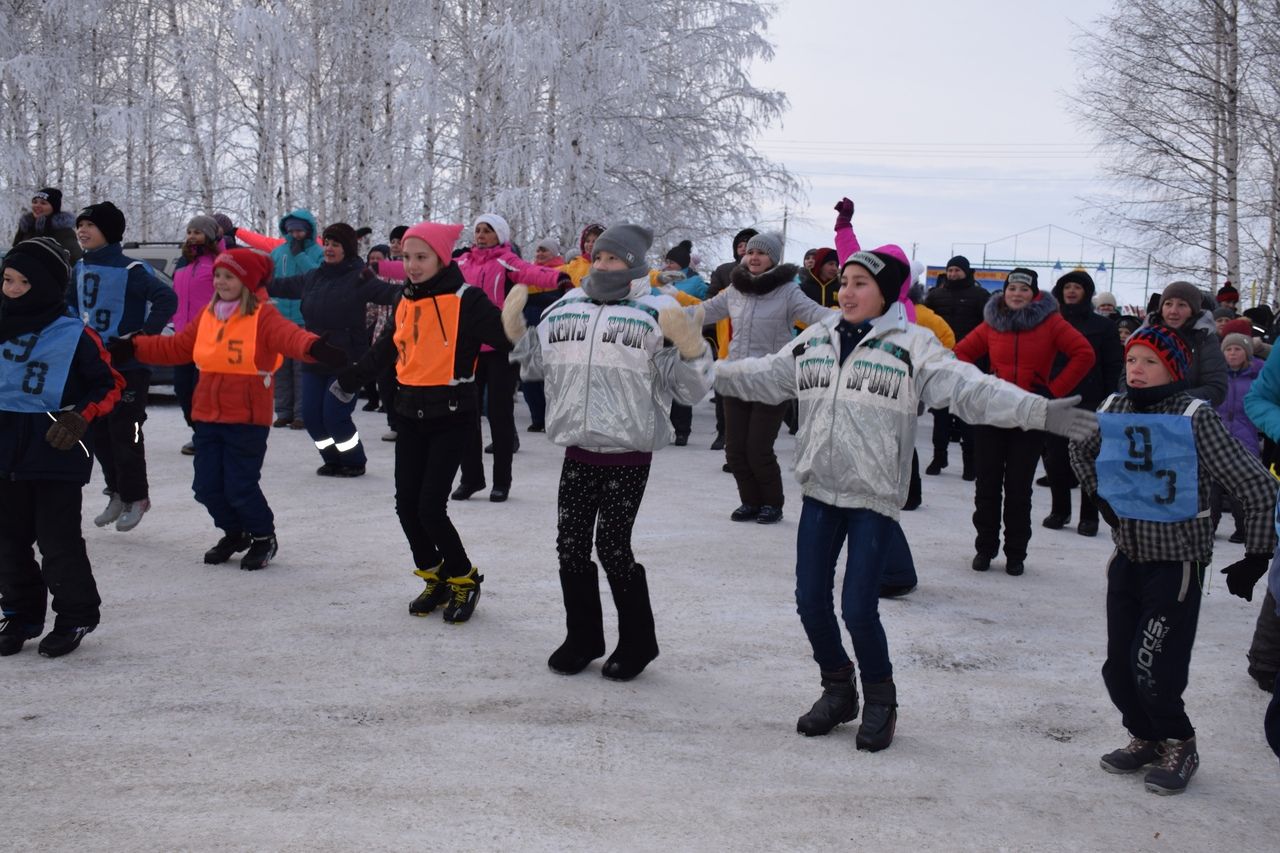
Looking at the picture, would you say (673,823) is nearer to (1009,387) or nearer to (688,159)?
(1009,387)

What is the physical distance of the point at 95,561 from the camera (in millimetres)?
7812

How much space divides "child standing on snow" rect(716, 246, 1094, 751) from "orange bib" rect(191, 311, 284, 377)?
3.81m

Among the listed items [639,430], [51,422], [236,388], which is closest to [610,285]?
[639,430]

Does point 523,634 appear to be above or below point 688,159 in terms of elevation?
below

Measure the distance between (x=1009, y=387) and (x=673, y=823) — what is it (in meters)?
1.98

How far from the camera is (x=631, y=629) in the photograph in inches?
224

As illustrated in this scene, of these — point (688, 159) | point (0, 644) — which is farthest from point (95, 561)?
point (688, 159)

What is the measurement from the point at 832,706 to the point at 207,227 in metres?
7.30

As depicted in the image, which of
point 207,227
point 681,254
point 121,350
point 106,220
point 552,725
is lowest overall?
point 552,725

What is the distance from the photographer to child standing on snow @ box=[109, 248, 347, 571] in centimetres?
759

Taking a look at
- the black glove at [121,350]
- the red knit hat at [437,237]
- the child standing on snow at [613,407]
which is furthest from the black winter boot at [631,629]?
the black glove at [121,350]

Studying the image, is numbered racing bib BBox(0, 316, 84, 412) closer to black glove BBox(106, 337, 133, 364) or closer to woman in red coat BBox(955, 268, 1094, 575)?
black glove BBox(106, 337, 133, 364)

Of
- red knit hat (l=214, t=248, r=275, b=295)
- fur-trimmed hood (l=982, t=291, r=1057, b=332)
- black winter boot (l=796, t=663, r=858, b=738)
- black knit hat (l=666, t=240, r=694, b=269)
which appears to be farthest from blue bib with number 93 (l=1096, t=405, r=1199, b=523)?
black knit hat (l=666, t=240, r=694, b=269)

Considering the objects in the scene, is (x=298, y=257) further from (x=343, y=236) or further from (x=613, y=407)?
(x=613, y=407)
